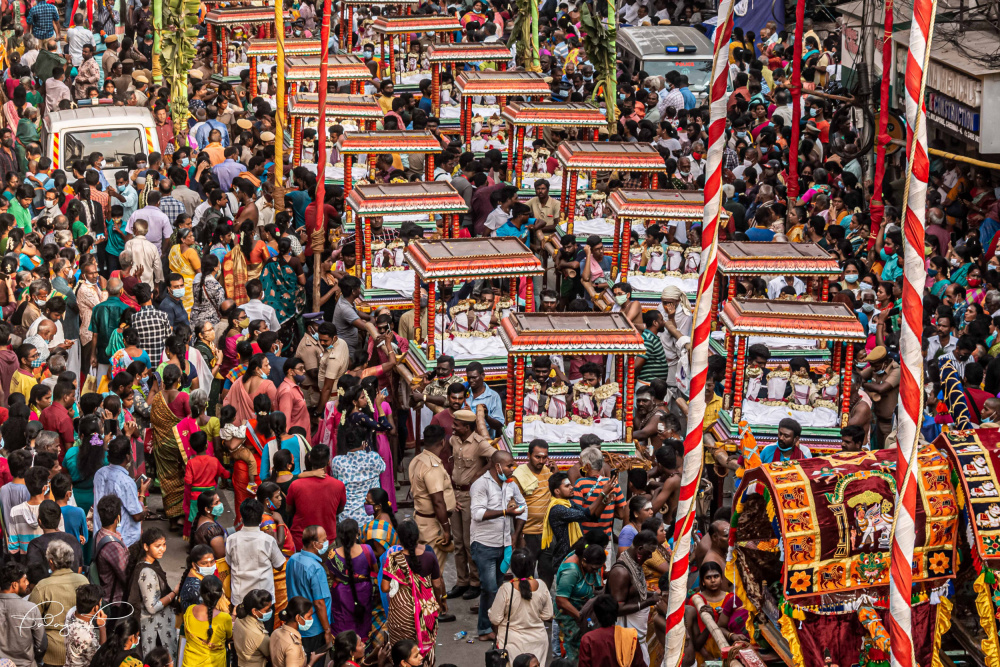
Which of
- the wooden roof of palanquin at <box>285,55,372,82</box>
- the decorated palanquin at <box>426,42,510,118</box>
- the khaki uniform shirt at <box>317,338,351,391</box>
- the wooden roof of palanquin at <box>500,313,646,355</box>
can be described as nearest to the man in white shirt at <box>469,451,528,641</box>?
the wooden roof of palanquin at <box>500,313,646,355</box>

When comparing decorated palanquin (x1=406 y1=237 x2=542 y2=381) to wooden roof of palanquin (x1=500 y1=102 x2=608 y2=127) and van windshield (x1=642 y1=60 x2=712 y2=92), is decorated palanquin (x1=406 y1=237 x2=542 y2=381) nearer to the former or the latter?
wooden roof of palanquin (x1=500 y1=102 x2=608 y2=127)

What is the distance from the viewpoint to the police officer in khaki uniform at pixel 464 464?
441 inches

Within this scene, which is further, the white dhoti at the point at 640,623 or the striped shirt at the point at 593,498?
the striped shirt at the point at 593,498

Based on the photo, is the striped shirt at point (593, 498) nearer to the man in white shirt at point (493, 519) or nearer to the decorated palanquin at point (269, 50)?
the man in white shirt at point (493, 519)

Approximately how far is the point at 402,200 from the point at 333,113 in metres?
4.05

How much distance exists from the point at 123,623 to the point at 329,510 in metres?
2.03

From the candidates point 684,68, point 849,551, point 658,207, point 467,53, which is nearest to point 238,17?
point 467,53

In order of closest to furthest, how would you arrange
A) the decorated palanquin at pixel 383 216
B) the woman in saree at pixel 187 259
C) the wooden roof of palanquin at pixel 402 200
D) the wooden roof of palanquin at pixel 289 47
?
1. the woman in saree at pixel 187 259
2. the decorated palanquin at pixel 383 216
3. the wooden roof of palanquin at pixel 402 200
4. the wooden roof of palanquin at pixel 289 47

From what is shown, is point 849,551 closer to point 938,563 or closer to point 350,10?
point 938,563

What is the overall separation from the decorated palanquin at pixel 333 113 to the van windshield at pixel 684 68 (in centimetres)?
625

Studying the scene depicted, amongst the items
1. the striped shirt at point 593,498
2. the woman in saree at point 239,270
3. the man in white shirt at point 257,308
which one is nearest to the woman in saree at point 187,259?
the woman in saree at point 239,270

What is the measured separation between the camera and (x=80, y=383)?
46.6 feet

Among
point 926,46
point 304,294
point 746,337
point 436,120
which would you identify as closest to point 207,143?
point 436,120

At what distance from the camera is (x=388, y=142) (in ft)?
59.1
